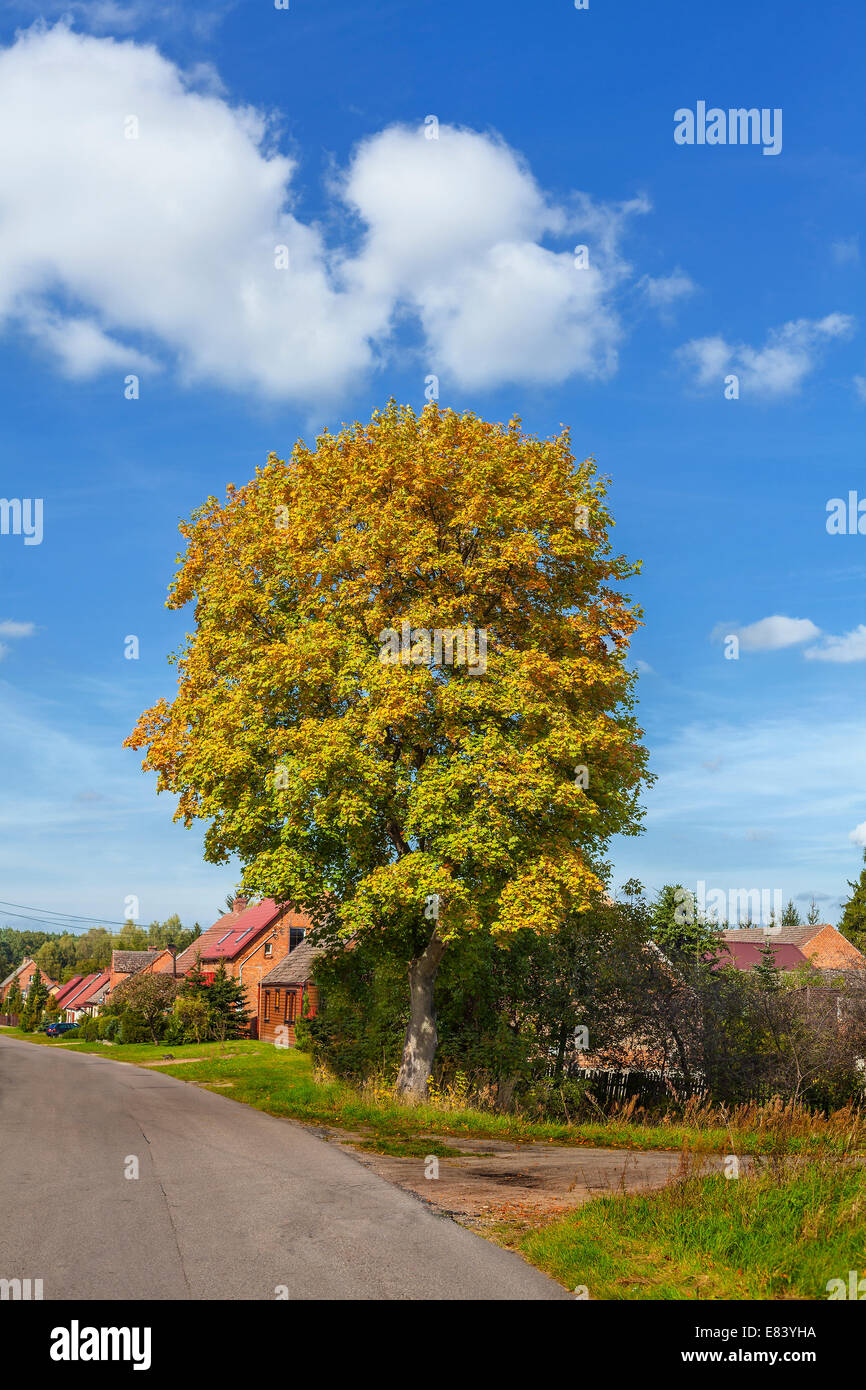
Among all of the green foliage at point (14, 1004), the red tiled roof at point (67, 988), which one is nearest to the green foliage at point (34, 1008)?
the green foliage at point (14, 1004)

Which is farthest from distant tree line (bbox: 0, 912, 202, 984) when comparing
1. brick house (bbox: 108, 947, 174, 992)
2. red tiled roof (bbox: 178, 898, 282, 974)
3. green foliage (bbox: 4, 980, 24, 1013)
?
red tiled roof (bbox: 178, 898, 282, 974)

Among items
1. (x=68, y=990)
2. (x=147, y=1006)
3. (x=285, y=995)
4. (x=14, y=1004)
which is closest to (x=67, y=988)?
(x=68, y=990)

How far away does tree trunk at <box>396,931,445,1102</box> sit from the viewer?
2161 cm

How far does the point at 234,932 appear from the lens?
6538 centimetres

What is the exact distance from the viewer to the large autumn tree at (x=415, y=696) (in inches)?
744

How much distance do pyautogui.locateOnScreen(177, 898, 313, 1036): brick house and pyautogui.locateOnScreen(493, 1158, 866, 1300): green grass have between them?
42757 millimetres

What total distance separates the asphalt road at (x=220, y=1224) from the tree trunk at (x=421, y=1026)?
4936mm

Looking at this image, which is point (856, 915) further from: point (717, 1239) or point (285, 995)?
point (717, 1239)
